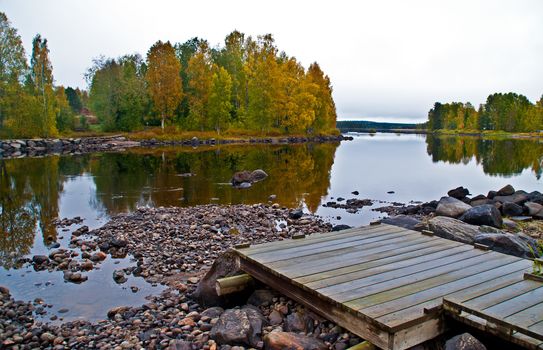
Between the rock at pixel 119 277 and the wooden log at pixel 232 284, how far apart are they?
3475 millimetres

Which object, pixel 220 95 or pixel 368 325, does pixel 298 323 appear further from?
pixel 220 95

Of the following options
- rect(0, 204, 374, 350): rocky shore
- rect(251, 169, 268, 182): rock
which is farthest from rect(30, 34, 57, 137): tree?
rect(0, 204, 374, 350): rocky shore

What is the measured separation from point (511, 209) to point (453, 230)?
304 inches

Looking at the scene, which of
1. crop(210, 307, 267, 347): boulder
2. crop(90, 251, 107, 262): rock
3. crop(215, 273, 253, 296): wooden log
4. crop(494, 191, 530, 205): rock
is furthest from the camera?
crop(494, 191, 530, 205): rock

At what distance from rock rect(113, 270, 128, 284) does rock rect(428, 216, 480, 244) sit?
26.7ft

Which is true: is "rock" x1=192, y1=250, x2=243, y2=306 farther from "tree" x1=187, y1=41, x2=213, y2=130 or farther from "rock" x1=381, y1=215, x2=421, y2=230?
"tree" x1=187, y1=41, x2=213, y2=130

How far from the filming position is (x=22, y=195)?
23.6 metres

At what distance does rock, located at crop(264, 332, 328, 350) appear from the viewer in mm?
5762

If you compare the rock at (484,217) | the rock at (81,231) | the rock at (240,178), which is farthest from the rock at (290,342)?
the rock at (240,178)

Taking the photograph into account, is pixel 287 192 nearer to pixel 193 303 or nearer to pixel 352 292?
pixel 193 303

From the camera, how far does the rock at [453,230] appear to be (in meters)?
10.7

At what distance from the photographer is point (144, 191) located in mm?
24625

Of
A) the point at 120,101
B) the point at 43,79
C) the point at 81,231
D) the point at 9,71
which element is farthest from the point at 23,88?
the point at 81,231

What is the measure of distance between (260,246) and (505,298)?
14.8ft
